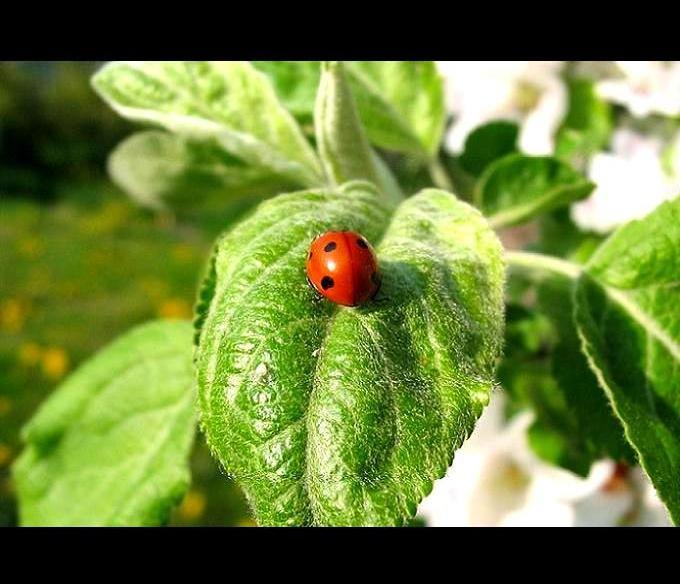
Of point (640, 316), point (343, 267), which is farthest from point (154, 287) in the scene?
point (343, 267)

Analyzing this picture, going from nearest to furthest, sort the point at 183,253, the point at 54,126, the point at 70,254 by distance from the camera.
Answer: the point at 183,253 < the point at 70,254 < the point at 54,126

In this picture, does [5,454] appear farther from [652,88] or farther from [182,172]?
[652,88]

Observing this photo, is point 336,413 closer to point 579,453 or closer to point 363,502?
point 363,502

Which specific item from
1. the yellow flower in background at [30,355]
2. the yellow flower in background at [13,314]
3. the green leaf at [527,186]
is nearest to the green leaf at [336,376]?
the green leaf at [527,186]

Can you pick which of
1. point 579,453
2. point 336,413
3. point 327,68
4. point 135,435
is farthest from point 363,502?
point 135,435

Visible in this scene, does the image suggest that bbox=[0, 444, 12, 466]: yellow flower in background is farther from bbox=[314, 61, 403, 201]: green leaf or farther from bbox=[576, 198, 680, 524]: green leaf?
bbox=[576, 198, 680, 524]: green leaf

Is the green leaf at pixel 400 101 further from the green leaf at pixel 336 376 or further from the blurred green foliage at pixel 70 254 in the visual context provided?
the green leaf at pixel 336 376
